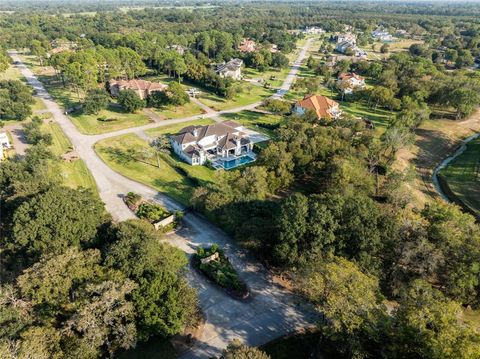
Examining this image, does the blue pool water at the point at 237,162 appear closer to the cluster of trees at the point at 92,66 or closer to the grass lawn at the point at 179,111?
the grass lawn at the point at 179,111

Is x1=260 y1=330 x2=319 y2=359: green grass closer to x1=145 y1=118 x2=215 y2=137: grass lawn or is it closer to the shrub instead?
the shrub

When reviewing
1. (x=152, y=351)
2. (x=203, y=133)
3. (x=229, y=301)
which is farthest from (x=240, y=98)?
(x=152, y=351)

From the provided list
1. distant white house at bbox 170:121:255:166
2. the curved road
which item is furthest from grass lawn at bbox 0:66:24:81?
the curved road

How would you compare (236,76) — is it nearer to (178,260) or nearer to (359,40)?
(178,260)

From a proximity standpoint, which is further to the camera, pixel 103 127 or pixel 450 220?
pixel 103 127

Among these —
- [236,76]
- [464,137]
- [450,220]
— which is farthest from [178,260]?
[236,76]

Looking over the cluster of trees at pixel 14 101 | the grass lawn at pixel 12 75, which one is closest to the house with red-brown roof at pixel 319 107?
the cluster of trees at pixel 14 101
